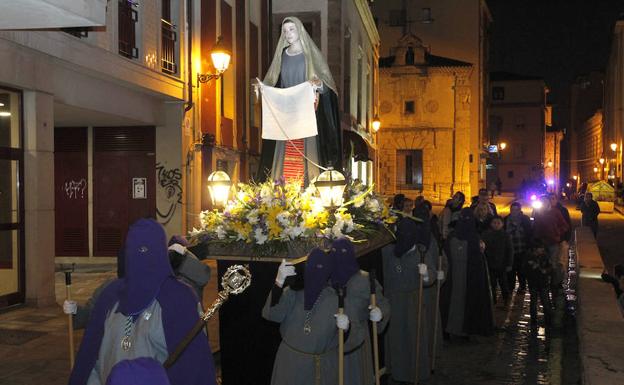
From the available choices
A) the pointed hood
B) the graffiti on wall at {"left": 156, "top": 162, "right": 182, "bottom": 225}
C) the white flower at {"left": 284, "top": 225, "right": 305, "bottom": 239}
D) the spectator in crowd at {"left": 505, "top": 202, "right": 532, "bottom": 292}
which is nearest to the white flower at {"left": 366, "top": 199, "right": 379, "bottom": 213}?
the white flower at {"left": 284, "top": 225, "right": 305, "bottom": 239}

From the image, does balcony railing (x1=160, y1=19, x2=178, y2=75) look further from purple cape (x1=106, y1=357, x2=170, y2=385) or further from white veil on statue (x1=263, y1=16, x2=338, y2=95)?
purple cape (x1=106, y1=357, x2=170, y2=385)

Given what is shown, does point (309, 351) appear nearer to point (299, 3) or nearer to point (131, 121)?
point (131, 121)

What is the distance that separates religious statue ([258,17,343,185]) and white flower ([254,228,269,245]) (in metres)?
1.29

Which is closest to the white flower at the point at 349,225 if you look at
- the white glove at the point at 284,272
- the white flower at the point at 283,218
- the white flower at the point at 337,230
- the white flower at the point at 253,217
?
the white flower at the point at 337,230

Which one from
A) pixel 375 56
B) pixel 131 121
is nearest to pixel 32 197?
pixel 131 121

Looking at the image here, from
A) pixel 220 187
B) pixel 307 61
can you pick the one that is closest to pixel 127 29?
pixel 220 187

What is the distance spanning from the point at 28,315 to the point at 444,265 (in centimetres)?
615

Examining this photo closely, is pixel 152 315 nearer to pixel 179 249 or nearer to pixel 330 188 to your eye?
pixel 179 249

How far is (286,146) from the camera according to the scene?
7410 millimetres

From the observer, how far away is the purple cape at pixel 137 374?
2275mm

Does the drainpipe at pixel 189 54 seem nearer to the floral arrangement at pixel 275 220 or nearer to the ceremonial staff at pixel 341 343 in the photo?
the floral arrangement at pixel 275 220

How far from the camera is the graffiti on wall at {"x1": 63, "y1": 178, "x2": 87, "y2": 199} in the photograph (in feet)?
55.0

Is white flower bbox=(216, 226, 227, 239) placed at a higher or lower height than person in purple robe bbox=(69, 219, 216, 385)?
higher

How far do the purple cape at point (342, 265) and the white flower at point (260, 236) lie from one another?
91 cm
